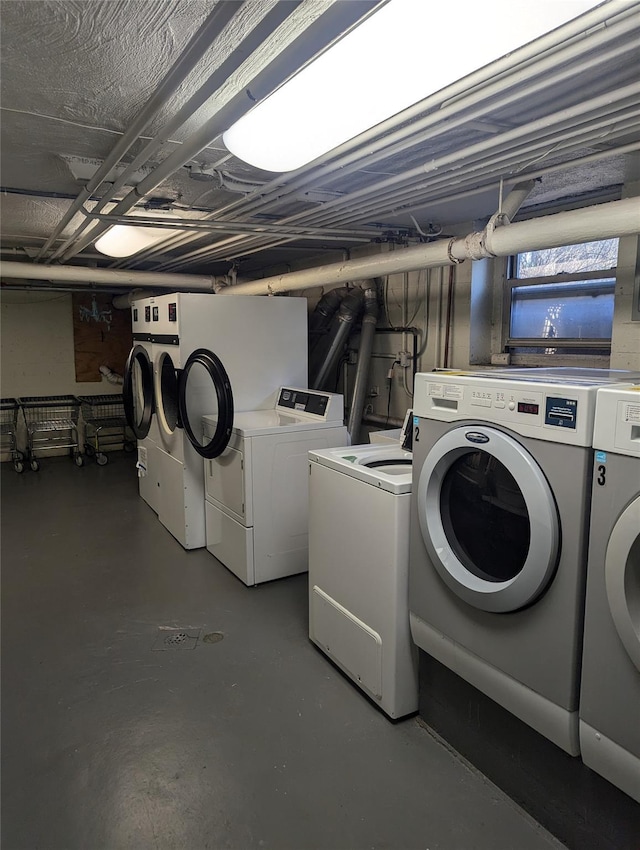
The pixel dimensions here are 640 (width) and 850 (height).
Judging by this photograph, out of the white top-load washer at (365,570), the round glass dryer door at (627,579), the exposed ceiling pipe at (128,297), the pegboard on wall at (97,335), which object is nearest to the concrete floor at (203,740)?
the white top-load washer at (365,570)

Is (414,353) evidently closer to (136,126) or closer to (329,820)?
(136,126)

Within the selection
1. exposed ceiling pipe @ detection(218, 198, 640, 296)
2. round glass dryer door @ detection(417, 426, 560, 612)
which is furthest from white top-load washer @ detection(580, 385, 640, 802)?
exposed ceiling pipe @ detection(218, 198, 640, 296)

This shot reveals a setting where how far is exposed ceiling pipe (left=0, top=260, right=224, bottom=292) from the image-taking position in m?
4.63

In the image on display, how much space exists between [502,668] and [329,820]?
764mm

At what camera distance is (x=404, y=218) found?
3.48 metres

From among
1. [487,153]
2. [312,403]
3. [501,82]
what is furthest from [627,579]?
[312,403]

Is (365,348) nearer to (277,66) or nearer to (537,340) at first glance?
(537,340)

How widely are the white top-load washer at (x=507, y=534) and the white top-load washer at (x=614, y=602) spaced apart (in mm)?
42

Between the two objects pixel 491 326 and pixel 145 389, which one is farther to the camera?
pixel 145 389

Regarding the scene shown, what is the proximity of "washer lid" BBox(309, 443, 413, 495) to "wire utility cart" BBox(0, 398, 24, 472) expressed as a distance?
201 inches

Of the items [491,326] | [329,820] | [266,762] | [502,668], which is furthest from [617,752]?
[491,326]

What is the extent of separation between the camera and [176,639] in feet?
9.25

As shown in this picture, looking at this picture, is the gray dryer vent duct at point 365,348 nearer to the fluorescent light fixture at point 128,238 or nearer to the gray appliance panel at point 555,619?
the fluorescent light fixture at point 128,238

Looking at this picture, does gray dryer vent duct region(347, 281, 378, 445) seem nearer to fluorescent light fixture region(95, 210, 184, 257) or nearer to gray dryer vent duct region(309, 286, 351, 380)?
gray dryer vent duct region(309, 286, 351, 380)
